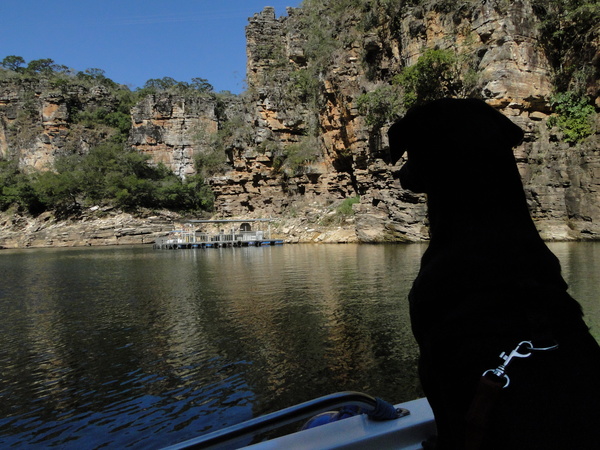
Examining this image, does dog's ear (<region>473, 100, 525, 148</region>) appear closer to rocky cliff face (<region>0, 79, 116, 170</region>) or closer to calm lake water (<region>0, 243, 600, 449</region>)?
calm lake water (<region>0, 243, 600, 449</region>)

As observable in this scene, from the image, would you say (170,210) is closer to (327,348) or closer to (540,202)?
(540,202)

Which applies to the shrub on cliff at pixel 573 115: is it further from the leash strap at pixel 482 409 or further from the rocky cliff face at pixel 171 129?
the rocky cliff face at pixel 171 129

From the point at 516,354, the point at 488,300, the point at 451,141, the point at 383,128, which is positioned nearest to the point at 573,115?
the point at 383,128

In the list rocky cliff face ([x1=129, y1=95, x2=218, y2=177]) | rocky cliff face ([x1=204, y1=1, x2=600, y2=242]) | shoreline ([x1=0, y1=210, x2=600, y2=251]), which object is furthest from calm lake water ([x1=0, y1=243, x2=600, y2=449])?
rocky cliff face ([x1=129, y1=95, x2=218, y2=177])

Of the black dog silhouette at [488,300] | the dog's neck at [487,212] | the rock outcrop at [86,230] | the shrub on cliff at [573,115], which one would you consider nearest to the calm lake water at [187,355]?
the black dog silhouette at [488,300]

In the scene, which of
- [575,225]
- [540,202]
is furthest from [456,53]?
[575,225]

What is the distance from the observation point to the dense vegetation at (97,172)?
178 ft

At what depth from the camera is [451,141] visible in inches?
58.8

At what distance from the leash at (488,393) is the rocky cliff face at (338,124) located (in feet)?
1.71

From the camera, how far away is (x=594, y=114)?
81.4ft

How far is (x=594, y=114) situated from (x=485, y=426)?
96.6ft

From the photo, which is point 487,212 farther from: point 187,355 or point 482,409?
point 187,355

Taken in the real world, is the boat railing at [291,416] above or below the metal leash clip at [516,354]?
below

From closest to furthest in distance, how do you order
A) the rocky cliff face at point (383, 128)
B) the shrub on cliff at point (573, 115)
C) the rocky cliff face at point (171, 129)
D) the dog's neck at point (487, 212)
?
the dog's neck at point (487, 212)
the shrub on cliff at point (573, 115)
the rocky cliff face at point (383, 128)
the rocky cliff face at point (171, 129)
